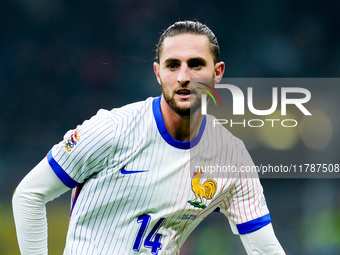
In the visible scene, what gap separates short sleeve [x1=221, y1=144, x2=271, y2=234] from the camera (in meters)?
2.71

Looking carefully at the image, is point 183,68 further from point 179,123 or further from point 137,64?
point 137,64

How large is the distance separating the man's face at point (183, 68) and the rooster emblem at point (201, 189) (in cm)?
33

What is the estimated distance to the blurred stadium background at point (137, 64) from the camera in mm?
6582

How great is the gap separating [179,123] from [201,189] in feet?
1.13

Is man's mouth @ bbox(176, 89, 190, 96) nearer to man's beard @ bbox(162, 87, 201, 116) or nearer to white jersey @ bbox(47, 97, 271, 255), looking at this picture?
man's beard @ bbox(162, 87, 201, 116)

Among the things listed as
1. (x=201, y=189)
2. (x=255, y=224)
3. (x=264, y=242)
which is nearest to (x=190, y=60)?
(x=201, y=189)

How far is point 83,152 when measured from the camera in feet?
7.72

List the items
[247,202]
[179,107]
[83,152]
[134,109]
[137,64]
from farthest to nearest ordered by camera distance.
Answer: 1. [137,64]
2. [247,202]
3. [134,109]
4. [179,107]
5. [83,152]

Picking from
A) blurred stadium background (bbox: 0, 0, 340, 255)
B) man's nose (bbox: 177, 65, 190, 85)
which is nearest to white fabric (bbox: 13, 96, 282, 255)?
man's nose (bbox: 177, 65, 190, 85)

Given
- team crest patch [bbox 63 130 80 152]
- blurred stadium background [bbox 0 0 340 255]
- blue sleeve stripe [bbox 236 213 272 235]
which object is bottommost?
blue sleeve stripe [bbox 236 213 272 235]

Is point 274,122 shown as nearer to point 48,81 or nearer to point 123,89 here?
point 123,89

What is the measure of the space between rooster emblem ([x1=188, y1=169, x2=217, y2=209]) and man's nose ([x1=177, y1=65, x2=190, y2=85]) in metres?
0.46

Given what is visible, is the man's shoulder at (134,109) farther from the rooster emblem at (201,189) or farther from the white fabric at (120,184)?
the rooster emblem at (201,189)

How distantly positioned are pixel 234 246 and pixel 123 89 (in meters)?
2.42
